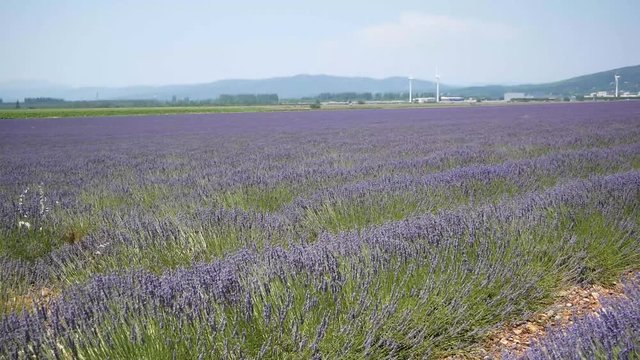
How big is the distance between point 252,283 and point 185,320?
0.33 meters

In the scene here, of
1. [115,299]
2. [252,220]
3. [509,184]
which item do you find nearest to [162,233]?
[252,220]

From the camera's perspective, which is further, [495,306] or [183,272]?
[495,306]

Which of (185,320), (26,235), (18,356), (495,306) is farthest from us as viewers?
(26,235)

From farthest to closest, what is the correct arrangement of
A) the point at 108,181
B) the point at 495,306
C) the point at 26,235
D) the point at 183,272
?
1. the point at 108,181
2. the point at 26,235
3. the point at 495,306
4. the point at 183,272

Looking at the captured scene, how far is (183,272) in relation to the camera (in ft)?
7.30

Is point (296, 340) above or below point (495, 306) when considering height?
above

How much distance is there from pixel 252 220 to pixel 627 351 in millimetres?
2681

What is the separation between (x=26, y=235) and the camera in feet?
12.9

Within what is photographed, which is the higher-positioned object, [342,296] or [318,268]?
[318,268]

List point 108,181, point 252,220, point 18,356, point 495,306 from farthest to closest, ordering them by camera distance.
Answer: point 108,181
point 252,220
point 495,306
point 18,356

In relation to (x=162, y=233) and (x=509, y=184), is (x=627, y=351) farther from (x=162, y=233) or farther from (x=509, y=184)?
(x=509, y=184)

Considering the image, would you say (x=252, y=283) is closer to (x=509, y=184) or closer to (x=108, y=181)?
(x=509, y=184)

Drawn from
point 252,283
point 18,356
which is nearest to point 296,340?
point 252,283

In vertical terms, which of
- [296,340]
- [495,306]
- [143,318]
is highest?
[143,318]
